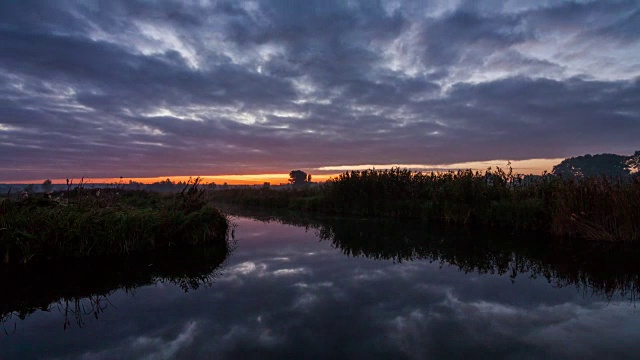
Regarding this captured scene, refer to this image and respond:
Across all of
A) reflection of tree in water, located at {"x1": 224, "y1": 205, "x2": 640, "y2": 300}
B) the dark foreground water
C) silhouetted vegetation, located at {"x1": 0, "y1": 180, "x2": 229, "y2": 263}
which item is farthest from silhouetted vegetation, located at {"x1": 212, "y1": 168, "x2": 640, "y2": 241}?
silhouetted vegetation, located at {"x1": 0, "y1": 180, "x2": 229, "y2": 263}

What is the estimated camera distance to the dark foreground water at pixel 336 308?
4.48 metres

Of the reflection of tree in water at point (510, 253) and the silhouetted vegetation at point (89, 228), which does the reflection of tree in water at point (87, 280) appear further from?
the reflection of tree in water at point (510, 253)

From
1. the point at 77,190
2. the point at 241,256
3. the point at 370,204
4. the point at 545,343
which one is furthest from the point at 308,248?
the point at 370,204

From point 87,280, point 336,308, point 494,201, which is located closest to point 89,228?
point 87,280

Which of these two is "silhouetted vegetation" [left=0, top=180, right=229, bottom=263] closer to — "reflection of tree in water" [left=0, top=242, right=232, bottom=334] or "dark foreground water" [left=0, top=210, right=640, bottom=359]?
"reflection of tree in water" [left=0, top=242, right=232, bottom=334]

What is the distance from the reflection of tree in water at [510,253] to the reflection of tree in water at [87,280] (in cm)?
512

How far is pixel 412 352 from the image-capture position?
171 inches

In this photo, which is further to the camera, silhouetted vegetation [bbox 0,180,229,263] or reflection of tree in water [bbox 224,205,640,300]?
silhouetted vegetation [bbox 0,180,229,263]

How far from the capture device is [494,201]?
17.8 metres

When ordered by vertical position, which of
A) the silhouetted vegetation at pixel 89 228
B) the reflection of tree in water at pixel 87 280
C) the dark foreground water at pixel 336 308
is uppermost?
the silhouetted vegetation at pixel 89 228

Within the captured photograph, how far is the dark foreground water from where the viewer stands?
14.7ft

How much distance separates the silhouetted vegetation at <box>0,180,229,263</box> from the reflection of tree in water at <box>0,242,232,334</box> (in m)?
0.54

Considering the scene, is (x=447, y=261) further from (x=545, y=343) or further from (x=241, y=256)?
(x=241, y=256)

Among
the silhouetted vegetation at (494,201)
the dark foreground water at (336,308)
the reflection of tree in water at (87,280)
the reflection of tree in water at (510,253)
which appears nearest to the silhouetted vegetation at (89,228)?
the reflection of tree in water at (87,280)
